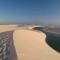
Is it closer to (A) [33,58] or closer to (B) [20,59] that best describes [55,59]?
(A) [33,58]

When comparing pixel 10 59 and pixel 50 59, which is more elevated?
pixel 10 59

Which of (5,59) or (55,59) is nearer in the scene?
(5,59)

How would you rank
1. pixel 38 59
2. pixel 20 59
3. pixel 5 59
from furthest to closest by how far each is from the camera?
pixel 38 59, pixel 20 59, pixel 5 59

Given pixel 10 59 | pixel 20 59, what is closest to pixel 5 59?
pixel 10 59

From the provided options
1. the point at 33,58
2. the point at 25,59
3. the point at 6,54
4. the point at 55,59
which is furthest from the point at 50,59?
the point at 6,54

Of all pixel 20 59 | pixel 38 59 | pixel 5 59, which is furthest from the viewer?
pixel 38 59

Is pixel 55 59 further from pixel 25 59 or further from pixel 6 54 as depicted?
pixel 6 54

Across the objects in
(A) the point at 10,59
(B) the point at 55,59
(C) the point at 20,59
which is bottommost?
(B) the point at 55,59

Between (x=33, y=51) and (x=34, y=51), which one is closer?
(x=33, y=51)

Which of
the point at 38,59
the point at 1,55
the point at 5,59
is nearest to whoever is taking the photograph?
the point at 5,59
